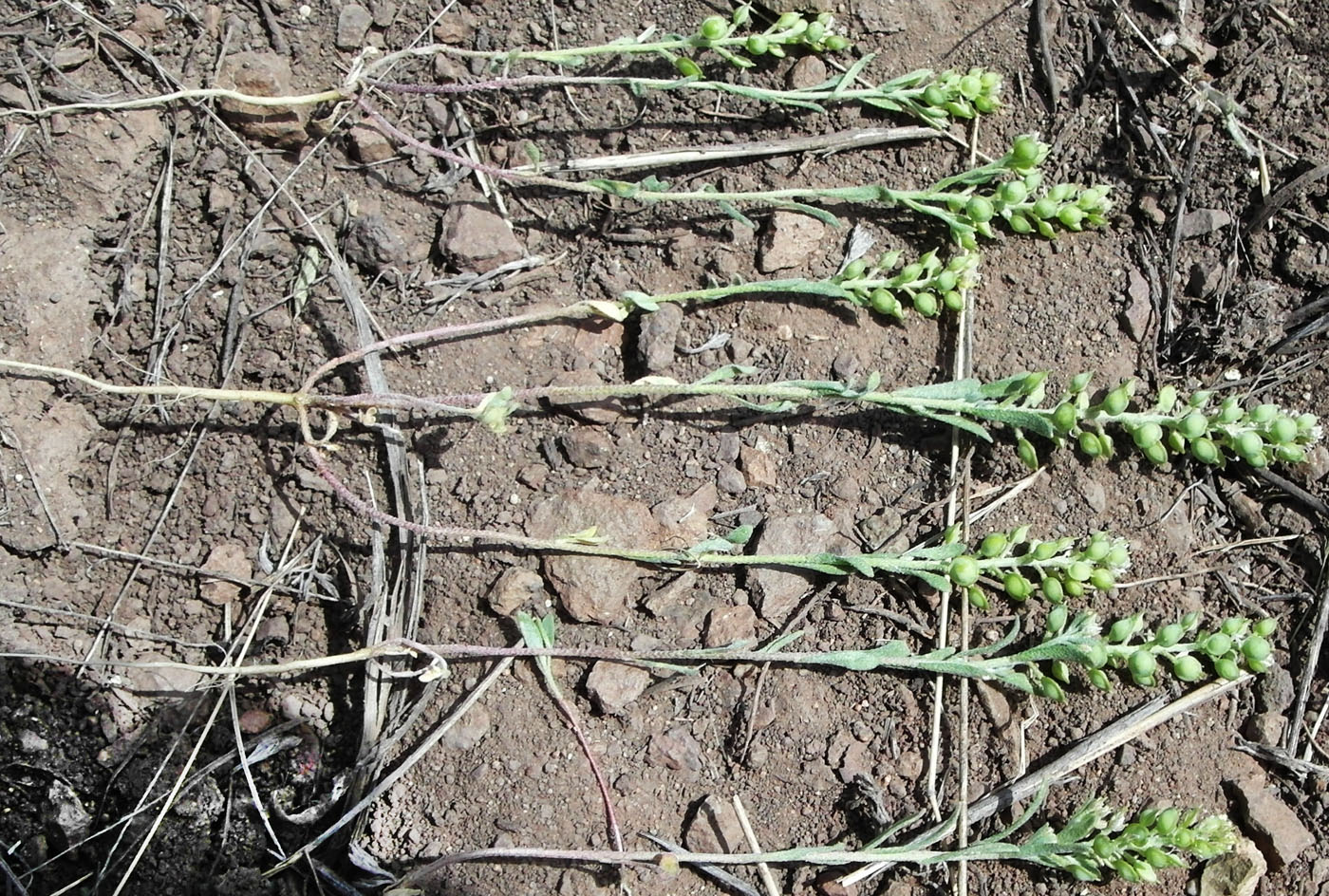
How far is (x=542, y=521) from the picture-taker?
2740 mm

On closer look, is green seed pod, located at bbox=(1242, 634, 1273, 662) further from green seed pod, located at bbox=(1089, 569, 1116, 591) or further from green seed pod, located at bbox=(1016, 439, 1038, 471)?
green seed pod, located at bbox=(1016, 439, 1038, 471)

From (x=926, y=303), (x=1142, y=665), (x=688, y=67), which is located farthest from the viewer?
(x=688, y=67)

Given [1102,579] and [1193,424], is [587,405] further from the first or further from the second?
[1193,424]

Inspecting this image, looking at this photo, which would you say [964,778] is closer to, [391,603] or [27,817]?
[391,603]

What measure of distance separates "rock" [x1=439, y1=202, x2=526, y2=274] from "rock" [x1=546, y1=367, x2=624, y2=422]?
1.32 feet

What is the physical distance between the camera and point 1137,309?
2812mm

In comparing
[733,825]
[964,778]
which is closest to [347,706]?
[733,825]

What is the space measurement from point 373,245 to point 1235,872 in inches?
110

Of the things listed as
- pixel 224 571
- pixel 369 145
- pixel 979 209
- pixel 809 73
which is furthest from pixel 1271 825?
pixel 369 145

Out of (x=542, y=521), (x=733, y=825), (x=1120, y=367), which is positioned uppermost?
(x=1120, y=367)

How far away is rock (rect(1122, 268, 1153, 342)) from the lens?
2805 millimetres

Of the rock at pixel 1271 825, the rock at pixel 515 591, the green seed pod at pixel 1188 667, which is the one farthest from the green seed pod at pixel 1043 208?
the rock at pixel 515 591

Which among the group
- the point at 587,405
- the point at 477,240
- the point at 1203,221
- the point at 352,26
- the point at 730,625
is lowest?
the point at 730,625

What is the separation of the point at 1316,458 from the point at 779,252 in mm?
1508
